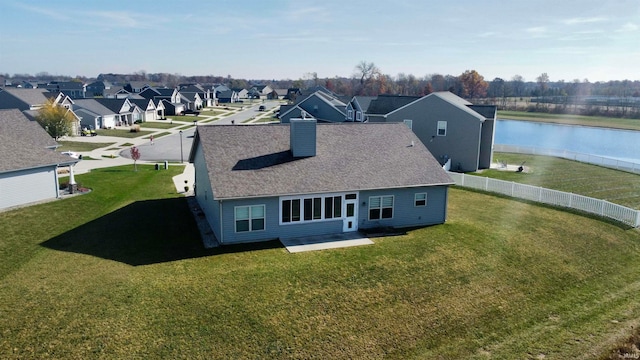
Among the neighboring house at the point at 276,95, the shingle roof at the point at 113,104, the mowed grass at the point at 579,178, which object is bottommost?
the mowed grass at the point at 579,178

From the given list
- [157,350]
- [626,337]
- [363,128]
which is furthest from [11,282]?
[626,337]

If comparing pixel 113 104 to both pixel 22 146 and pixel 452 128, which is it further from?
pixel 452 128

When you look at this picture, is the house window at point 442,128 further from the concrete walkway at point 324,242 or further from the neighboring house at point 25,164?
the neighboring house at point 25,164

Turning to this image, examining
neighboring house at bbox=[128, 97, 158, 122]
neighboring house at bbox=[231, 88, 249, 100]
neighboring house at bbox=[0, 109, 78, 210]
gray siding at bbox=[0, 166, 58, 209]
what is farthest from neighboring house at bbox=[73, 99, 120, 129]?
neighboring house at bbox=[231, 88, 249, 100]

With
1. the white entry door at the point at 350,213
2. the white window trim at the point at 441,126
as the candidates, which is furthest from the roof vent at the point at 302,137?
the white window trim at the point at 441,126

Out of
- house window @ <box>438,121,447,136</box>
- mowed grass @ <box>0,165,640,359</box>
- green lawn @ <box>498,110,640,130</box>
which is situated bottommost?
mowed grass @ <box>0,165,640,359</box>

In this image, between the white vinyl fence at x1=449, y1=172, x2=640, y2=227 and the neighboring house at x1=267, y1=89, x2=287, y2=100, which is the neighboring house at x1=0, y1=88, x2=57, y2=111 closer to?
the white vinyl fence at x1=449, y1=172, x2=640, y2=227

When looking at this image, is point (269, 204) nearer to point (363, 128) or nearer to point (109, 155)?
point (363, 128)
